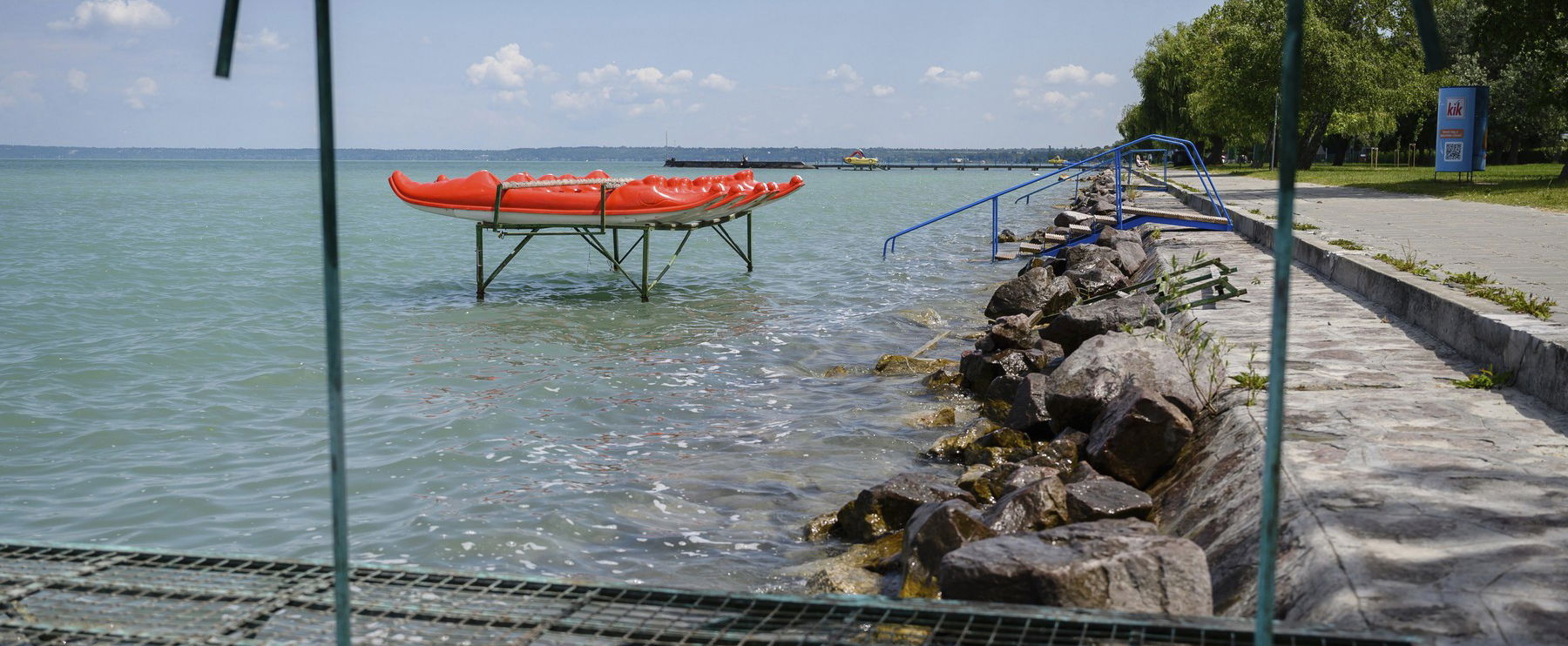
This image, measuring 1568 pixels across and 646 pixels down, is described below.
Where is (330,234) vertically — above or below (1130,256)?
above

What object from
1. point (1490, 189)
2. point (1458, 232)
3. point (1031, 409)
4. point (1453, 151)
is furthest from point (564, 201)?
point (1453, 151)

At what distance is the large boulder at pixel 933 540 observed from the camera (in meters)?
4.66

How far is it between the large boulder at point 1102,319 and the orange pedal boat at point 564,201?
8.10 m

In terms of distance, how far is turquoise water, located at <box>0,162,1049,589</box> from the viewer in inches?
263

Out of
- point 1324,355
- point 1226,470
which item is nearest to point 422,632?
point 1226,470

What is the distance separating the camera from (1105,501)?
5223 millimetres

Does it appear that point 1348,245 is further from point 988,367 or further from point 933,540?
point 933,540

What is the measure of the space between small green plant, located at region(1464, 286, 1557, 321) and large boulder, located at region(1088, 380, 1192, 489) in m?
2.34

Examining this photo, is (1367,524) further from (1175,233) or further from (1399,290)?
(1175,233)

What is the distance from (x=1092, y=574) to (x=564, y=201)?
1409 centimetres

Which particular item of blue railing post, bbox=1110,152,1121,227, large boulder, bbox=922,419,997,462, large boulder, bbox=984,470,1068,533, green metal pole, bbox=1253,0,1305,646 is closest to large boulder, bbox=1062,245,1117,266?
blue railing post, bbox=1110,152,1121,227

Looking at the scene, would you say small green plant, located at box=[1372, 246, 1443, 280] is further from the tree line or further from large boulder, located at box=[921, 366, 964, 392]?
the tree line

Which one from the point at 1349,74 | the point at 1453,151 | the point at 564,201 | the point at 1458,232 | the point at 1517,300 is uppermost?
the point at 1349,74

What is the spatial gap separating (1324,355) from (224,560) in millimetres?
6085
